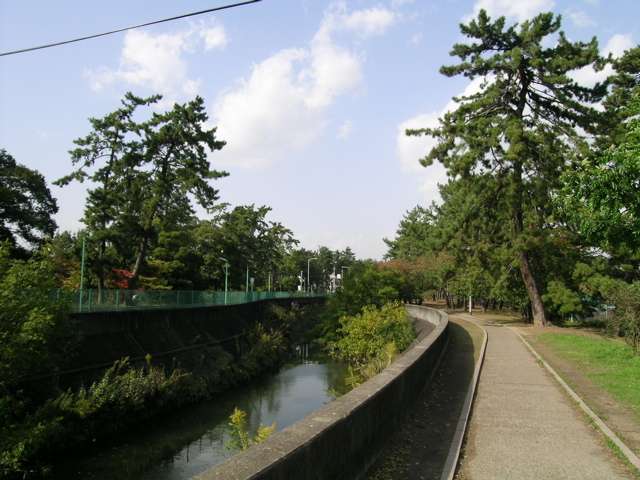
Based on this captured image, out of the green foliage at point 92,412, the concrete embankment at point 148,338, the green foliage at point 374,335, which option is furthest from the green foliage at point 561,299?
the green foliage at point 92,412

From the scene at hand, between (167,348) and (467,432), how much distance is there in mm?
16912

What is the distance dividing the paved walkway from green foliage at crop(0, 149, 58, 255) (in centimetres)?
3715

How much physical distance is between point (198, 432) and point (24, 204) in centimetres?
3295

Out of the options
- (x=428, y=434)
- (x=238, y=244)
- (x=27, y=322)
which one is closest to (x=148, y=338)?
(x=27, y=322)

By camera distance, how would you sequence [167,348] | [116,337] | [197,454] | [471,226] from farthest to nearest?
[471,226] → [167,348] → [116,337] → [197,454]

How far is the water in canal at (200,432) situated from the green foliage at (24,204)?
25502mm

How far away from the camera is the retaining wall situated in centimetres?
433

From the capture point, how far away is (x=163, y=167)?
3522 cm

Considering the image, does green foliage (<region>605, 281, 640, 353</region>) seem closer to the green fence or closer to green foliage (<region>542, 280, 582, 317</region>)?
green foliage (<region>542, 280, 582, 317</region>)

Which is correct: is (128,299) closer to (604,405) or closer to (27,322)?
(27,322)

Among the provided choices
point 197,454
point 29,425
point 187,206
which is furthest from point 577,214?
point 187,206

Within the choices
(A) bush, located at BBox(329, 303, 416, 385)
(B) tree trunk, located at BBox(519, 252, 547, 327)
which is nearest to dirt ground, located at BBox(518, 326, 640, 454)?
(A) bush, located at BBox(329, 303, 416, 385)

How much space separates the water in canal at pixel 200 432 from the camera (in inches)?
513

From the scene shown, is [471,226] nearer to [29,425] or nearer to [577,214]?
[577,214]
